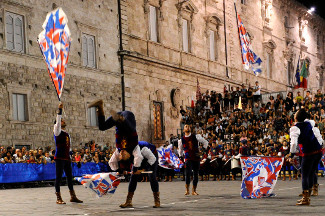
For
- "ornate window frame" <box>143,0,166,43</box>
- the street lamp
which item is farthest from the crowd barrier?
the street lamp

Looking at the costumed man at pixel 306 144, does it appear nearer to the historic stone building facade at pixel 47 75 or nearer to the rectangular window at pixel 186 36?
the historic stone building facade at pixel 47 75

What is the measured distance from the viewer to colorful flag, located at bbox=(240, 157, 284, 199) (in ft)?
41.9

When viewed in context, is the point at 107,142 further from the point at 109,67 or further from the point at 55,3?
the point at 55,3

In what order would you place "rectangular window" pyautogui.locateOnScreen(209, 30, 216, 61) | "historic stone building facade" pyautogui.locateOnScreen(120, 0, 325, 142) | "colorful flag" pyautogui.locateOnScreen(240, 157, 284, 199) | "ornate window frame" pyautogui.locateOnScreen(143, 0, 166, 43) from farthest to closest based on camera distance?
"rectangular window" pyautogui.locateOnScreen(209, 30, 216, 61)
"ornate window frame" pyautogui.locateOnScreen(143, 0, 166, 43)
"historic stone building facade" pyautogui.locateOnScreen(120, 0, 325, 142)
"colorful flag" pyautogui.locateOnScreen(240, 157, 284, 199)

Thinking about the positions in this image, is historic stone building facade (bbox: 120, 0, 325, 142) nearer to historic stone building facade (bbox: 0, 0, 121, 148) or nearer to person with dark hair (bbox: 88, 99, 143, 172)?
historic stone building facade (bbox: 0, 0, 121, 148)

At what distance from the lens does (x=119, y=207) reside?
36.3 feet

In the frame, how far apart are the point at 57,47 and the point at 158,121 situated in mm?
19978

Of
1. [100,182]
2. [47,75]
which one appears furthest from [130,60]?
[100,182]

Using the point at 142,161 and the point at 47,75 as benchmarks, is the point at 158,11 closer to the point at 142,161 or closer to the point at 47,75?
the point at 47,75

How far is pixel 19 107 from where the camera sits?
25891 mm

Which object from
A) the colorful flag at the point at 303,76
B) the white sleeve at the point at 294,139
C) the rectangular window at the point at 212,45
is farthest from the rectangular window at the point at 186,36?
the white sleeve at the point at 294,139

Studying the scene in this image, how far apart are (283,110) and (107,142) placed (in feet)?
30.9

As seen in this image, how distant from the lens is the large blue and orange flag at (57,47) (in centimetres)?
1419

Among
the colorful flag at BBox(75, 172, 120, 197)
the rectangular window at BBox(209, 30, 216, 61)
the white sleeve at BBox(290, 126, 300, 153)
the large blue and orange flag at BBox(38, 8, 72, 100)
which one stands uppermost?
the rectangular window at BBox(209, 30, 216, 61)
